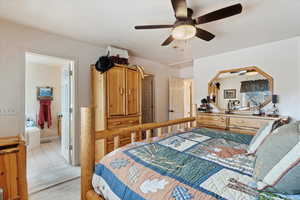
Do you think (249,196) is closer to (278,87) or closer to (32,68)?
(278,87)

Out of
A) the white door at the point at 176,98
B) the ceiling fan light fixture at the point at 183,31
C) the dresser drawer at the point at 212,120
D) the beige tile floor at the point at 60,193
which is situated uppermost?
the ceiling fan light fixture at the point at 183,31

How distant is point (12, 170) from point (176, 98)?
3.83m

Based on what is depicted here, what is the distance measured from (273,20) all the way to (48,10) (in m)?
3.10

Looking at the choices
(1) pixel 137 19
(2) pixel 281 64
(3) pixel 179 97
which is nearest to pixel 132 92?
(1) pixel 137 19

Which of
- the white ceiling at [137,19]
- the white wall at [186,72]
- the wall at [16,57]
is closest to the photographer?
the white ceiling at [137,19]

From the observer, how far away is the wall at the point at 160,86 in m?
4.28

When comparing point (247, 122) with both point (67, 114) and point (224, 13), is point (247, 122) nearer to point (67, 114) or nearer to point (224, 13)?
point (224, 13)

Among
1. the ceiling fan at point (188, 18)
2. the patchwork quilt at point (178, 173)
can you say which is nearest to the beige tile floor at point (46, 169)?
the patchwork quilt at point (178, 173)

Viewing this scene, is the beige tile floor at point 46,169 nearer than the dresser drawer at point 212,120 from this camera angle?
Yes

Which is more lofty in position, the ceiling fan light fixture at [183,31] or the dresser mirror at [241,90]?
the ceiling fan light fixture at [183,31]

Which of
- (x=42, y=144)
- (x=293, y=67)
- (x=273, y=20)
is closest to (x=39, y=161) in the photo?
(x=42, y=144)

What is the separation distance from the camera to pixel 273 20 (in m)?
2.11

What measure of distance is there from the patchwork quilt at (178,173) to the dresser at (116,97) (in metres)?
1.42

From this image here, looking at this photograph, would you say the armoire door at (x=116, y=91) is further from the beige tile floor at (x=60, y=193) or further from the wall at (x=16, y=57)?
the beige tile floor at (x=60, y=193)
